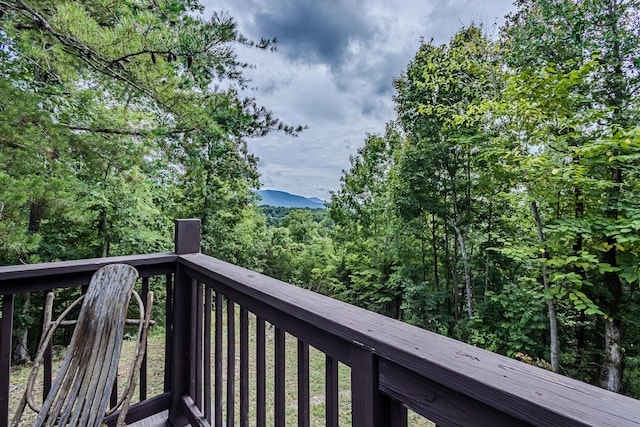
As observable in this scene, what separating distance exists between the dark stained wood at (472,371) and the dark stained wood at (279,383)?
0.39 feet

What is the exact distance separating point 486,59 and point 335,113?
18.5ft

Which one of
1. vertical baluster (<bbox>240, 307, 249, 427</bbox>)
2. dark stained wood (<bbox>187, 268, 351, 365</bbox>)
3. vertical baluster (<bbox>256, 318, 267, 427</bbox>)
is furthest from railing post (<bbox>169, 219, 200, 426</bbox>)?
vertical baluster (<bbox>256, 318, 267, 427</bbox>)

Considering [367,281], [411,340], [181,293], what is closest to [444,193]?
[367,281]

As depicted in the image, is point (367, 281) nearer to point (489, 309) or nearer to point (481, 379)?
point (489, 309)

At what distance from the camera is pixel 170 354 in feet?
5.78

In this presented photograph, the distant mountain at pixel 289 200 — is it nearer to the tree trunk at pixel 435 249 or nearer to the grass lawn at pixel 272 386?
the tree trunk at pixel 435 249

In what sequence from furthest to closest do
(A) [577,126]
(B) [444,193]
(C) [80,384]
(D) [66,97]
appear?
(B) [444,193], (A) [577,126], (D) [66,97], (C) [80,384]

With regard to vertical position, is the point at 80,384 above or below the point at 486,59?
below

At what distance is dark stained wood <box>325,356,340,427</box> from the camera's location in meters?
0.79

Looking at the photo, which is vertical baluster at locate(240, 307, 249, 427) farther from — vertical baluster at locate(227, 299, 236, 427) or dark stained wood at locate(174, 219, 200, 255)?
dark stained wood at locate(174, 219, 200, 255)

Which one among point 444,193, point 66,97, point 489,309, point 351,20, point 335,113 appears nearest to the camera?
point 66,97

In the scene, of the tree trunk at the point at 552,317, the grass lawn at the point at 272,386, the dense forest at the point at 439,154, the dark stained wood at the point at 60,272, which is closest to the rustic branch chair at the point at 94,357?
the dark stained wood at the point at 60,272

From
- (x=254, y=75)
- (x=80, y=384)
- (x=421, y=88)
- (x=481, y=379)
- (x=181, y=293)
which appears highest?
(x=421, y=88)

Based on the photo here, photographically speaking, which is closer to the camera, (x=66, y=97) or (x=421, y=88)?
(x=66, y=97)
